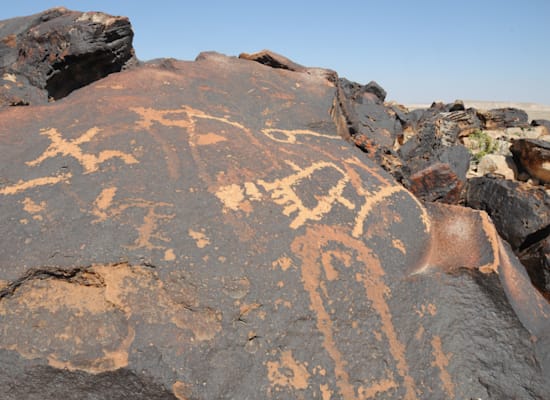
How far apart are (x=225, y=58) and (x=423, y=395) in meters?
2.26

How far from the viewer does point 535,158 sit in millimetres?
5633

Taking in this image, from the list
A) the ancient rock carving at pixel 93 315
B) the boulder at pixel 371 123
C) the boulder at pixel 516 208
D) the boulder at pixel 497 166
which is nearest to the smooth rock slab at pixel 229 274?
the ancient rock carving at pixel 93 315

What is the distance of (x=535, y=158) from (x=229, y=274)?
17.5 ft

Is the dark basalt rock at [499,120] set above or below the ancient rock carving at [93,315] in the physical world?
above

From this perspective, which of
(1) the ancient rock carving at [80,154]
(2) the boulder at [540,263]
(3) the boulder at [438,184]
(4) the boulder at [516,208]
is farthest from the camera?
(3) the boulder at [438,184]

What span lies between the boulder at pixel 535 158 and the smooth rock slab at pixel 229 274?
13.4 feet

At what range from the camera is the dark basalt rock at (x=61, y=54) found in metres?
3.11

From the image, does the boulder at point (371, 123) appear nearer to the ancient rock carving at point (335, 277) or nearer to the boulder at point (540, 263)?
the boulder at point (540, 263)

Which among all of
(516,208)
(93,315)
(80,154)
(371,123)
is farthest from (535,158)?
(93,315)

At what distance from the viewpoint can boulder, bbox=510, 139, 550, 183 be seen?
5.56 m

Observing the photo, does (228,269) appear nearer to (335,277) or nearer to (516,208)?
(335,277)

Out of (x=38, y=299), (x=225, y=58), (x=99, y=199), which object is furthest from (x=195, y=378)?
(x=225, y=58)

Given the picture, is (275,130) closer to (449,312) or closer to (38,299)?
(449,312)

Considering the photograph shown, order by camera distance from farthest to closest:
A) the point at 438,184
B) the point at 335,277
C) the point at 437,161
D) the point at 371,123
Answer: the point at 371,123 → the point at 437,161 → the point at 438,184 → the point at 335,277
